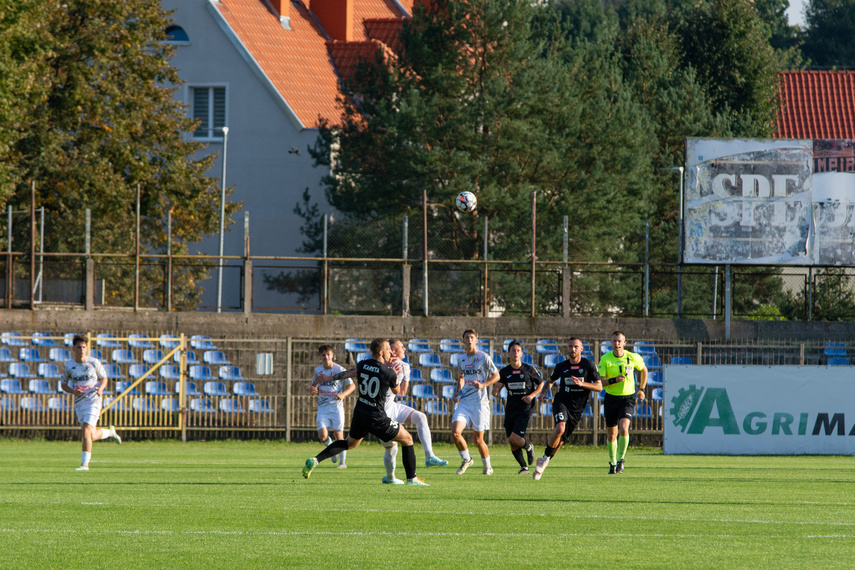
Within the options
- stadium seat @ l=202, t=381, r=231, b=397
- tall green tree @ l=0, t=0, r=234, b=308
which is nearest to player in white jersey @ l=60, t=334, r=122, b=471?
stadium seat @ l=202, t=381, r=231, b=397

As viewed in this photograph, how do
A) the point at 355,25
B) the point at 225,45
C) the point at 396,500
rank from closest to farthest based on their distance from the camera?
1. the point at 396,500
2. the point at 225,45
3. the point at 355,25

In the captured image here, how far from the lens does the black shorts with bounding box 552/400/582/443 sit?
15867 mm

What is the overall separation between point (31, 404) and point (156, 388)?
8.89 feet

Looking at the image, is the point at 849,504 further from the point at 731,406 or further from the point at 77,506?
the point at 731,406

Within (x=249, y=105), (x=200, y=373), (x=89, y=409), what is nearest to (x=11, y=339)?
(x=200, y=373)

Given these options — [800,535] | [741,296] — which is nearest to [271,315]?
[741,296]

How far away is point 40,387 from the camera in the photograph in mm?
25672

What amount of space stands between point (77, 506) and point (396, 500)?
309 cm

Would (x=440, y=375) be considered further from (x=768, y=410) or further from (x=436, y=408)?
(x=768, y=410)

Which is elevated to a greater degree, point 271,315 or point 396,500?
point 271,315

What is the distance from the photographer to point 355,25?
4712cm

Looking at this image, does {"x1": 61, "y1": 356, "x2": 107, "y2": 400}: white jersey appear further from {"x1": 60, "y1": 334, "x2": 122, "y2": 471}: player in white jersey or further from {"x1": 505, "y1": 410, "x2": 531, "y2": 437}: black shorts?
{"x1": 505, "y1": 410, "x2": 531, "y2": 437}: black shorts

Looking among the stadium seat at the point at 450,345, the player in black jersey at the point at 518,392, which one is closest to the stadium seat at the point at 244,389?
the stadium seat at the point at 450,345

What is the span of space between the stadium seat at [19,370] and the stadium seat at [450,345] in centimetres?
916
